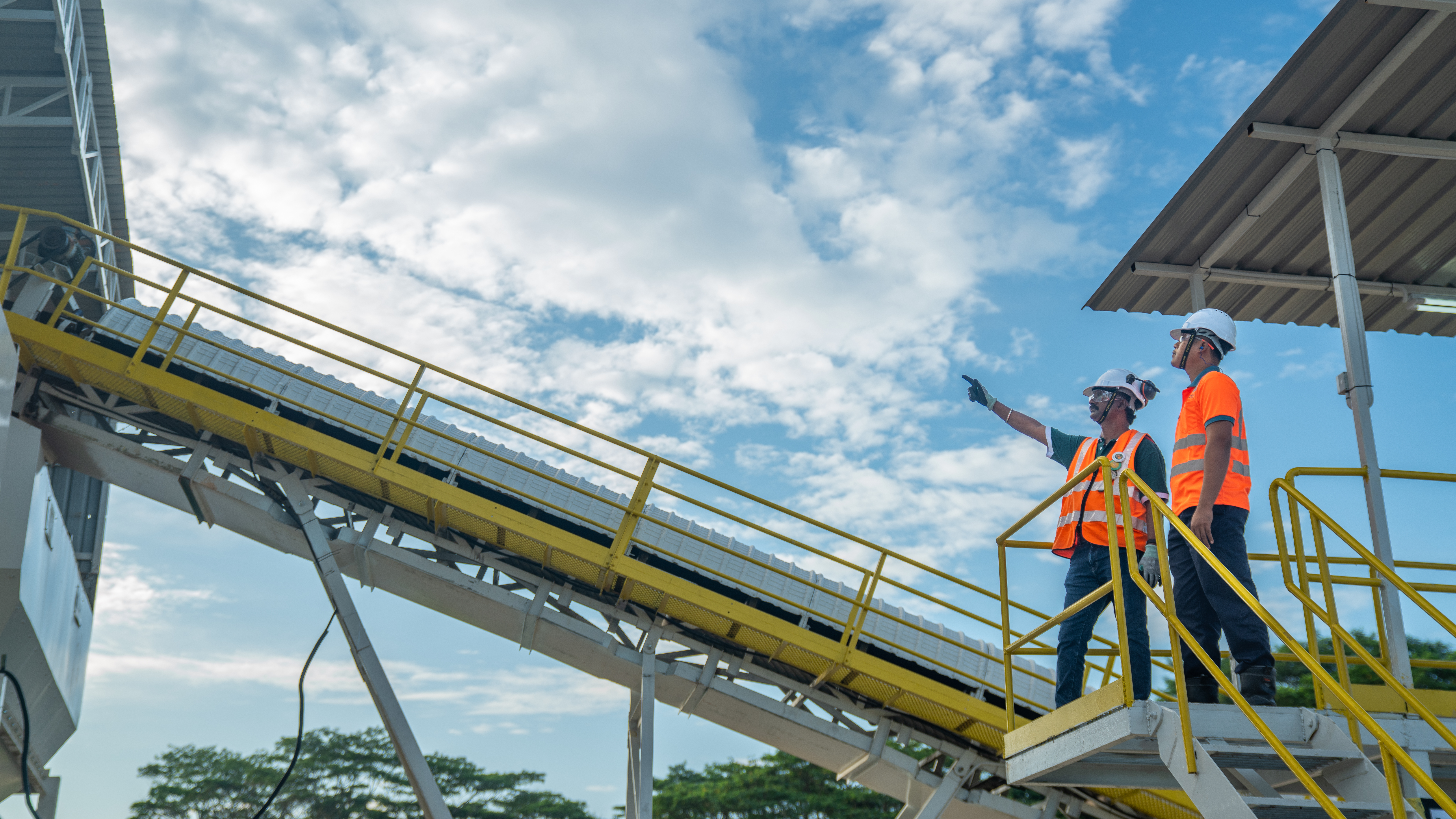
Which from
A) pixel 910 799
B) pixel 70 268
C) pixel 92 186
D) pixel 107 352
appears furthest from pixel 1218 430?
pixel 92 186

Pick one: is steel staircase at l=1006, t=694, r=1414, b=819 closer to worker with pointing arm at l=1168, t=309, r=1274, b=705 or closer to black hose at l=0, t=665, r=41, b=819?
worker with pointing arm at l=1168, t=309, r=1274, b=705

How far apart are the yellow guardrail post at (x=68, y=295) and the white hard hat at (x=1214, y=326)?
886cm

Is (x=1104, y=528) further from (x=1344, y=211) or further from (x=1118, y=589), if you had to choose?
(x=1344, y=211)

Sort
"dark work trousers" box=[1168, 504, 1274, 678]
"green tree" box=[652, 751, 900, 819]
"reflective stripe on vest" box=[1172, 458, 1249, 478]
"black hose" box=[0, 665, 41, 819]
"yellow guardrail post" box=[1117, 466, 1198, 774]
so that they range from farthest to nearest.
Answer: "green tree" box=[652, 751, 900, 819] < "black hose" box=[0, 665, 41, 819] < "reflective stripe on vest" box=[1172, 458, 1249, 478] < "dark work trousers" box=[1168, 504, 1274, 678] < "yellow guardrail post" box=[1117, 466, 1198, 774]

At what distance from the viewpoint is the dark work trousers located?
486cm

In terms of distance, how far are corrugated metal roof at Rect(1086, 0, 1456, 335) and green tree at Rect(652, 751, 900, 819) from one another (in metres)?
17.9

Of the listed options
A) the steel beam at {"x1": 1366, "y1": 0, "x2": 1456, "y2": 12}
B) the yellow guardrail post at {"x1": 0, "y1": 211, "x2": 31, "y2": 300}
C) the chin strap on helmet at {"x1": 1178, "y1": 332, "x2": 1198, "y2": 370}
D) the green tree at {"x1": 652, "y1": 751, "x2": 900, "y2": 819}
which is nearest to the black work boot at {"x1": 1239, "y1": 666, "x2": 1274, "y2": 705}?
the chin strap on helmet at {"x1": 1178, "y1": 332, "x2": 1198, "y2": 370}

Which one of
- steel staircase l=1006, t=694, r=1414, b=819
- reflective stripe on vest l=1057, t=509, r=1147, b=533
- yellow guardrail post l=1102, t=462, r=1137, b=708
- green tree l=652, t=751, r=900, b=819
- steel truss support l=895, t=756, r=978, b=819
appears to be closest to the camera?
steel staircase l=1006, t=694, r=1414, b=819

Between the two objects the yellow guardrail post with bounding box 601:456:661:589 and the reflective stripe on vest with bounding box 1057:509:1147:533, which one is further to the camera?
the yellow guardrail post with bounding box 601:456:661:589

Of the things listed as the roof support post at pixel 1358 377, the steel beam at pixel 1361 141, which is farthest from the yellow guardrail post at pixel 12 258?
the roof support post at pixel 1358 377

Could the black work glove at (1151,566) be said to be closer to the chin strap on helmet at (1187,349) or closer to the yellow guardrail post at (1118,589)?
the yellow guardrail post at (1118,589)

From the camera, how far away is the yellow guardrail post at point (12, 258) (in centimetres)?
875

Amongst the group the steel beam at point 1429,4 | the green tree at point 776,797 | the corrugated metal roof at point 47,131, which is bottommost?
the steel beam at point 1429,4

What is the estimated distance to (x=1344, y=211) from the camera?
21.9 feet
